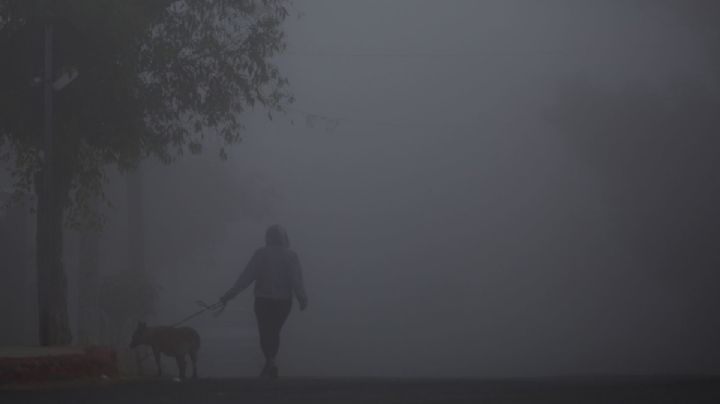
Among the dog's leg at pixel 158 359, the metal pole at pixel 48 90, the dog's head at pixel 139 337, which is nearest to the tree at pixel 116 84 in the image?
the metal pole at pixel 48 90

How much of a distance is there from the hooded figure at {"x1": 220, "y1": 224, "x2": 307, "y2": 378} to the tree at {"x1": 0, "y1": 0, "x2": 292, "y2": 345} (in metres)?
1.98

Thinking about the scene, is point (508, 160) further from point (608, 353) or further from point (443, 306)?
point (608, 353)

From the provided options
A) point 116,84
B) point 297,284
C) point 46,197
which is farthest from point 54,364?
point 116,84

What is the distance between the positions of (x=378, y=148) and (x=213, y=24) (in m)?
53.7

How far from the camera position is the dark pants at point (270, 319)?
30.9 feet

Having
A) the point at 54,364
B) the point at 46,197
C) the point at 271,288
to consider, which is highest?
the point at 46,197

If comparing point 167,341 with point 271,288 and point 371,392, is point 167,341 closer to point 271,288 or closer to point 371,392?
point 271,288

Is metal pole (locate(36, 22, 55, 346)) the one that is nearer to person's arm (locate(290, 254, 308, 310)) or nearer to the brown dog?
the brown dog

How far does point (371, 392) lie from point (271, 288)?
3.11 meters

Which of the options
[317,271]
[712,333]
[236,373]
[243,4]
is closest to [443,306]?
[317,271]

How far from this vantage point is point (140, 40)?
1065cm

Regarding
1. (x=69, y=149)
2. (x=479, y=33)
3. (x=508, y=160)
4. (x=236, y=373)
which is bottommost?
(x=236, y=373)

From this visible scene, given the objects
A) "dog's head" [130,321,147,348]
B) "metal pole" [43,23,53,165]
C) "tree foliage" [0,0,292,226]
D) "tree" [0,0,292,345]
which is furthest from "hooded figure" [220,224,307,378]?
"tree foliage" [0,0,292,226]

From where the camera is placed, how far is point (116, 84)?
10.4m
